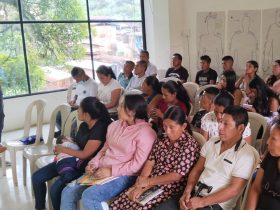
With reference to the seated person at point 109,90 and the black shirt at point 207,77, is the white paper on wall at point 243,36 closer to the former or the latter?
the black shirt at point 207,77

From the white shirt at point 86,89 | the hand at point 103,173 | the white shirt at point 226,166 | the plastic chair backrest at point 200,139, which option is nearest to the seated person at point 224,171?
the white shirt at point 226,166

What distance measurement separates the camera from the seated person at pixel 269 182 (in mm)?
1630

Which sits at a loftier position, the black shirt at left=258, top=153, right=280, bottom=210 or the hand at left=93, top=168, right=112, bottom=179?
the black shirt at left=258, top=153, right=280, bottom=210

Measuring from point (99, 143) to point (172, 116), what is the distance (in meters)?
0.71

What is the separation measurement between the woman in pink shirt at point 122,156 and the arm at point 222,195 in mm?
524

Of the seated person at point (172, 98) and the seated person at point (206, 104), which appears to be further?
the seated person at point (172, 98)

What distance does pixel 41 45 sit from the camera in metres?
5.91

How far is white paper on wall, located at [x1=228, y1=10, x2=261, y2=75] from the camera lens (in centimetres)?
515

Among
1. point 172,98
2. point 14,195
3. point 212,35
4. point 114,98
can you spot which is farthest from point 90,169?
point 212,35

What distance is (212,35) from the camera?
573 centimetres

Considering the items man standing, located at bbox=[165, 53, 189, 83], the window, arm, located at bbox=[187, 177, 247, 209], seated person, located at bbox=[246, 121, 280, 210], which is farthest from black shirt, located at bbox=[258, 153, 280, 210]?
the window

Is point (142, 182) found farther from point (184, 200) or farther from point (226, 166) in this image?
point (226, 166)

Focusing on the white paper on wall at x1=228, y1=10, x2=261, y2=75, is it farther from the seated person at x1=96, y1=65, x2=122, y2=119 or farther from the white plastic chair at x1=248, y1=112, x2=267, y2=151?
the white plastic chair at x1=248, y1=112, x2=267, y2=151

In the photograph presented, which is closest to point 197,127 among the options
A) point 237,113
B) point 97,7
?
point 237,113
